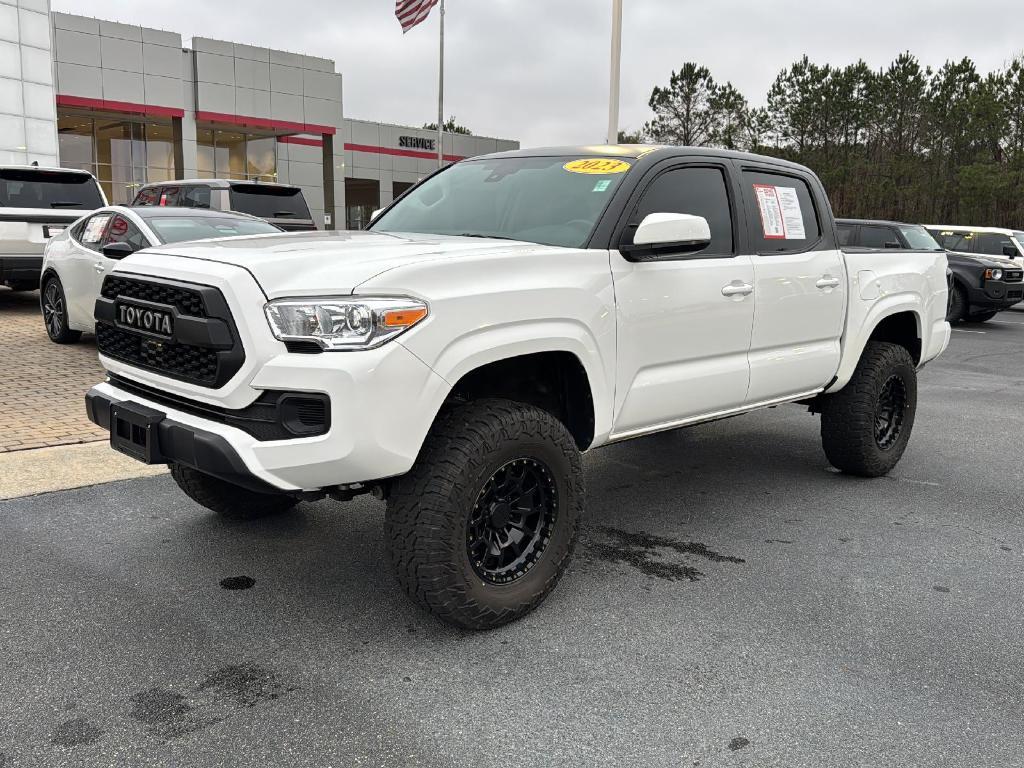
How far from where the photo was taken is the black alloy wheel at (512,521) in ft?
11.1

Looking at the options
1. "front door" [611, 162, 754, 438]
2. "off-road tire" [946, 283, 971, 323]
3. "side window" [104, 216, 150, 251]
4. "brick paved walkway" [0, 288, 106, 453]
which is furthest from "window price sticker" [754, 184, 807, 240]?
"off-road tire" [946, 283, 971, 323]

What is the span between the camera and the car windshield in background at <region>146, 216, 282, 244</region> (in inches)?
336

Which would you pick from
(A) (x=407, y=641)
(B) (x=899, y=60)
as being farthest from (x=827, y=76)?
(A) (x=407, y=641)

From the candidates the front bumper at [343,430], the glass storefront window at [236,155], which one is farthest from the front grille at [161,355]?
the glass storefront window at [236,155]

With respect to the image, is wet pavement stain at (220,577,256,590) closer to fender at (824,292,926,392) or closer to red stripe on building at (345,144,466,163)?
fender at (824,292,926,392)

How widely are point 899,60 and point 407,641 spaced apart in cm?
4697

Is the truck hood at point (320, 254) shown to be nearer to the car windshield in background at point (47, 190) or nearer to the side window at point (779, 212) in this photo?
the side window at point (779, 212)

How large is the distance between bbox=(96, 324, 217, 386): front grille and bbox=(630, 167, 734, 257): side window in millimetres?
1959

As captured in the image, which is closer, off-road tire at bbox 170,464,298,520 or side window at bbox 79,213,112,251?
off-road tire at bbox 170,464,298,520

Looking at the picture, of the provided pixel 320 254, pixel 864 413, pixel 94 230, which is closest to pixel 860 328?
pixel 864 413

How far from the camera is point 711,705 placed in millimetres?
2898

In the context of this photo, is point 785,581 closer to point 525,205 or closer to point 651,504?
point 651,504

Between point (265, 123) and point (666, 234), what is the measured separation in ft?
115

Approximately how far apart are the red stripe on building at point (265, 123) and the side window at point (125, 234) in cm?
2723
